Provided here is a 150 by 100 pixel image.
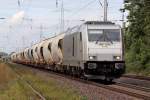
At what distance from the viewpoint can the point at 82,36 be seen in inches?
1110

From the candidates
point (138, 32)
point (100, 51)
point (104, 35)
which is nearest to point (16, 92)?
point (100, 51)

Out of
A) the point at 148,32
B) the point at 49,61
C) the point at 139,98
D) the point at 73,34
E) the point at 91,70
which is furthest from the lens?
the point at 49,61

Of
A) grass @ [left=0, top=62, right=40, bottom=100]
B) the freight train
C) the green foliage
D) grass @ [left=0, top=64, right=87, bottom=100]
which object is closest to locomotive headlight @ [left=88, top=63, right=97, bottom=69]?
the freight train

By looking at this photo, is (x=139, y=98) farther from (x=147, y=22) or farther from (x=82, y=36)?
(x=147, y=22)

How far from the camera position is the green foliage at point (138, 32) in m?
46.9

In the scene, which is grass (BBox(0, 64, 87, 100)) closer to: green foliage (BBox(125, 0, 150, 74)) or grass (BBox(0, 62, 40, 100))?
grass (BBox(0, 62, 40, 100))

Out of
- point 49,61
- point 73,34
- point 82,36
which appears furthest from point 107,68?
point 49,61

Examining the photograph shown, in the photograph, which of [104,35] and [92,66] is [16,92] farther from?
[104,35]

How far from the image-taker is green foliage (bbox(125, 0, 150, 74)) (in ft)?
154

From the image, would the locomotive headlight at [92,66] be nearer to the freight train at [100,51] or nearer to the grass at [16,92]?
the freight train at [100,51]

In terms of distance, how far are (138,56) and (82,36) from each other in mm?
20901

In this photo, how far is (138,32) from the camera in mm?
49469

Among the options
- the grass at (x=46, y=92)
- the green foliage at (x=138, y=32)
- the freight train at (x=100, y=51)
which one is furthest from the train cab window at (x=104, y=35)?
the green foliage at (x=138, y=32)

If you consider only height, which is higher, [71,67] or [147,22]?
[147,22]
